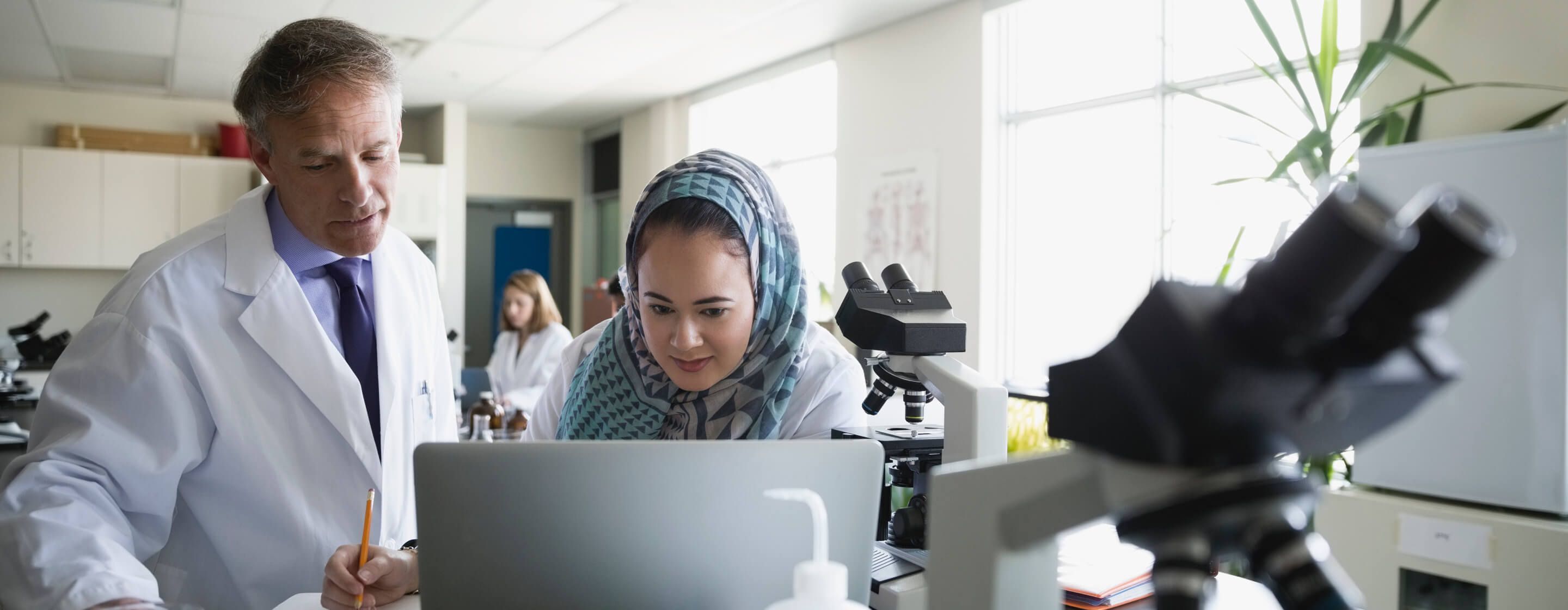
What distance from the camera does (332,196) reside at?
4.99 ft

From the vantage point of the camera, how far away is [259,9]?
5098 millimetres

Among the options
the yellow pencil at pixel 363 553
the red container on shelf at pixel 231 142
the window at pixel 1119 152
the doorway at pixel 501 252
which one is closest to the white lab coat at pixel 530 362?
the window at pixel 1119 152

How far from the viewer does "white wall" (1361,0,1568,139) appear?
2734mm

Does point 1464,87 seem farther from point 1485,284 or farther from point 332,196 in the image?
point 332,196

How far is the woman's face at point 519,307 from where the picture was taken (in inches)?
228

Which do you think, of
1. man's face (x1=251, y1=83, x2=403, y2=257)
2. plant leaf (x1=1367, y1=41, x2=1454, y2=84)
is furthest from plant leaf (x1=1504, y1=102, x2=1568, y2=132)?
man's face (x1=251, y1=83, x2=403, y2=257)

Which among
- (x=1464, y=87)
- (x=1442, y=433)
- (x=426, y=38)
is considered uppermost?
(x=426, y=38)

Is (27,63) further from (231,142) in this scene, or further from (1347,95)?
(1347,95)

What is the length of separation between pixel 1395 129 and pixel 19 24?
662 cm

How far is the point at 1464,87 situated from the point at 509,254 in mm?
7823

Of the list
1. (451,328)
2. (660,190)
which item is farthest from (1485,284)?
(451,328)

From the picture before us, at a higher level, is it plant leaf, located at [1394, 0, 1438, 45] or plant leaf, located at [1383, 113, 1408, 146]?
plant leaf, located at [1394, 0, 1438, 45]

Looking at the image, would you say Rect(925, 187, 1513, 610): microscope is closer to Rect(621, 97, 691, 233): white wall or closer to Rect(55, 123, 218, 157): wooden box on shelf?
Rect(621, 97, 691, 233): white wall

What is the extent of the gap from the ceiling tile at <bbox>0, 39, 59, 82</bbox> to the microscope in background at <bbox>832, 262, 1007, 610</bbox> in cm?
667
